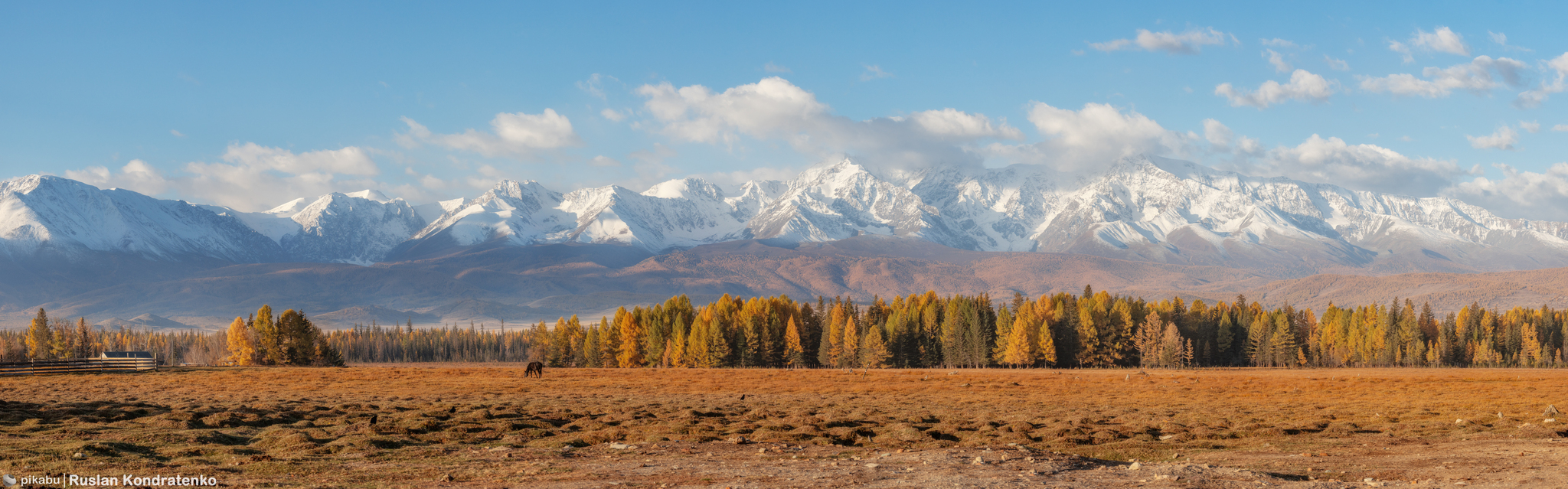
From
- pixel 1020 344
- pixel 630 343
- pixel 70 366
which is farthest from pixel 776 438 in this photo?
pixel 630 343

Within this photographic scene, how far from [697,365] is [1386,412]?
297ft

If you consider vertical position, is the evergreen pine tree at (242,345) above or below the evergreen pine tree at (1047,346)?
above

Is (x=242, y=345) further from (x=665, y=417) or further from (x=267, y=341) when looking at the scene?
(x=665, y=417)

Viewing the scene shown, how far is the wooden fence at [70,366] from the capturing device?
2923 inches

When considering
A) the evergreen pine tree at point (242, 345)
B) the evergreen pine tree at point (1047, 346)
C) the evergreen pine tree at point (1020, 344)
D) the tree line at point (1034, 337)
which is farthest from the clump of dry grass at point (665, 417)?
the tree line at point (1034, 337)

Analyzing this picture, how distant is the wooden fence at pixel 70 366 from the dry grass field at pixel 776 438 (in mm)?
17673

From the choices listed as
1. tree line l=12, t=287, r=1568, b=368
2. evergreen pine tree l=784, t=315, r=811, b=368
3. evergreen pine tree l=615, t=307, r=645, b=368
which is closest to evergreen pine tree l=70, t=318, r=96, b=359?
tree line l=12, t=287, r=1568, b=368

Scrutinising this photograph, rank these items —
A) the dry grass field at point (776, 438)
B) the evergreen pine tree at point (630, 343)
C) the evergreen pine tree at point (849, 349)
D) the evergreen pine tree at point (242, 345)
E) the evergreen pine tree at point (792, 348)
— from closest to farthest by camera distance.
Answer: the dry grass field at point (776, 438) < the evergreen pine tree at point (242, 345) < the evergreen pine tree at point (849, 349) < the evergreen pine tree at point (792, 348) < the evergreen pine tree at point (630, 343)

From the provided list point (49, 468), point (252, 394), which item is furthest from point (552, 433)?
point (252, 394)

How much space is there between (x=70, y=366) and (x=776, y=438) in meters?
73.7

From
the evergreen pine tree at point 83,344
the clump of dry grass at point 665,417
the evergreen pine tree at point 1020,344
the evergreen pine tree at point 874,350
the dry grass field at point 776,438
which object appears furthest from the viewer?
the evergreen pine tree at point 1020,344

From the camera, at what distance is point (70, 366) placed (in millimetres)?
77188

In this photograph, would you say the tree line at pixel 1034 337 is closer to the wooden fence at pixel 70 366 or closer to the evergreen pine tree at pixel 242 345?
the evergreen pine tree at pixel 242 345

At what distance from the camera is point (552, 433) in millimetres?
32062
